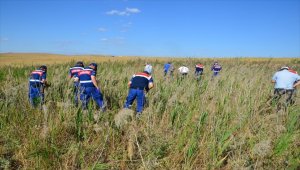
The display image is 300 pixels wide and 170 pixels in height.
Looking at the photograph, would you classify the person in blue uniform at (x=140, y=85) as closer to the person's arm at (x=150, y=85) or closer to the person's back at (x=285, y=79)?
the person's arm at (x=150, y=85)

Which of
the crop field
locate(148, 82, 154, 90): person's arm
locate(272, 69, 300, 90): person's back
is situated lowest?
the crop field

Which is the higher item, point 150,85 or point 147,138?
point 150,85

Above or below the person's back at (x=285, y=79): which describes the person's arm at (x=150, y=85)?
below

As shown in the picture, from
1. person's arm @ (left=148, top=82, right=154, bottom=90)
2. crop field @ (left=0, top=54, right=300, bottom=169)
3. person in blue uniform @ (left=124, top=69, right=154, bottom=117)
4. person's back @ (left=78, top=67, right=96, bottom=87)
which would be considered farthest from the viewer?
person's back @ (left=78, top=67, right=96, bottom=87)

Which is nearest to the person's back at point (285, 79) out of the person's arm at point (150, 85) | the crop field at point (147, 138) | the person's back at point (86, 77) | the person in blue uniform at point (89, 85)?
the person's arm at point (150, 85)

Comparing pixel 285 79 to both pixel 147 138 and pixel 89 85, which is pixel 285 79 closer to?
pixel 89 85

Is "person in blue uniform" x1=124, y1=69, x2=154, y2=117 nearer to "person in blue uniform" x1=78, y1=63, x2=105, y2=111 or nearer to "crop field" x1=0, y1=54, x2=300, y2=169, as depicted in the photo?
"person in blue uniform" x1=78, y1=63, x2=105, y2=111

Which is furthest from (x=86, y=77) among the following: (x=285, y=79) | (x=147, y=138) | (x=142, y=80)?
(x=285, y=79)

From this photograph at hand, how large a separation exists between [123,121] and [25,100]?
196 cm

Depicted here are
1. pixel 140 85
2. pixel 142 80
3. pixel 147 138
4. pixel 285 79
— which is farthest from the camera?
pixel 285 79

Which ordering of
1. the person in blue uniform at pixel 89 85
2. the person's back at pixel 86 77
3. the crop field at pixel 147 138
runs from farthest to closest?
the person's back at pixel 86 77 < the person in blue uniform at pixel 89 85 < the crop field at pixel 147 138

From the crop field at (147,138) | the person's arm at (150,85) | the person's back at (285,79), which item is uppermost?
the person's back at (285,79)

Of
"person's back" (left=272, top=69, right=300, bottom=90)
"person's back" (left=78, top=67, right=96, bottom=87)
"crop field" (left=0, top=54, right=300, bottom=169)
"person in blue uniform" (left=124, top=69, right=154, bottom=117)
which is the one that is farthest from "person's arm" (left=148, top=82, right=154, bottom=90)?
"person's back" (left=272, top=69, right=300, bottom=90)

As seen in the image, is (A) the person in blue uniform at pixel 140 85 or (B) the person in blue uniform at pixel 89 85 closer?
(A) the person in blue uniform at pixel 140 85
